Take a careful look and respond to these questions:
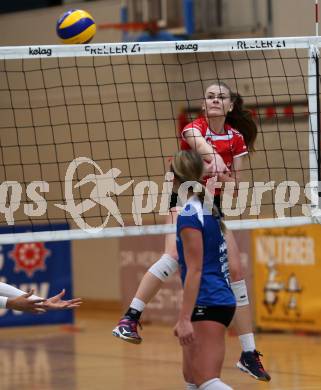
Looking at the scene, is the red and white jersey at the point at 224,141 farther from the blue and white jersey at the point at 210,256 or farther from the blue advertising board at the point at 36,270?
the blue advertising board at the point at 36,270

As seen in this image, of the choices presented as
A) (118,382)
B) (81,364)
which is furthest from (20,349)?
(118,382)

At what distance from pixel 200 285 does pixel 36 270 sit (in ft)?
25.5

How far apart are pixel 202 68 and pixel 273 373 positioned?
5.39 meters

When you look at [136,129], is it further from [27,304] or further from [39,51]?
[27,304]

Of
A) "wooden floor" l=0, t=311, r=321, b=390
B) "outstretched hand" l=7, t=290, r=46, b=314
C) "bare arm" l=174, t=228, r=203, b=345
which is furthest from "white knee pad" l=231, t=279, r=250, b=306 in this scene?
"outstretched hand" l=7, t=290, r=46, b=314

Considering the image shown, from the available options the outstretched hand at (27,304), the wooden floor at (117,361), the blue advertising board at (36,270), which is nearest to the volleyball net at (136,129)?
the blue advertising board at (36,270)

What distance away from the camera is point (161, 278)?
719 centimetres

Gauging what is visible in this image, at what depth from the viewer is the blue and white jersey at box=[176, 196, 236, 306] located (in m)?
5.55

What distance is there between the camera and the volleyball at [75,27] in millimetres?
7512

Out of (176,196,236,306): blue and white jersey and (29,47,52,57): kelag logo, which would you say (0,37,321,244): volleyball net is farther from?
(176,196,236,306): blue and white jersey

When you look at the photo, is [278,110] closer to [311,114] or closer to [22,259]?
[22,259]

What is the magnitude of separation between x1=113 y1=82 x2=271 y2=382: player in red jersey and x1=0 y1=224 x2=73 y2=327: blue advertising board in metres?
5.73

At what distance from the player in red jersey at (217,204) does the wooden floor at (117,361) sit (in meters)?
1.53

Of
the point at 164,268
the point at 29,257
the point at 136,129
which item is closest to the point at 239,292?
the point at 164,268
